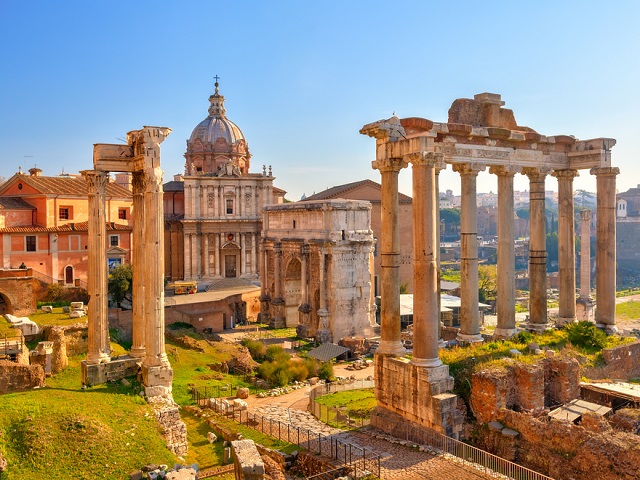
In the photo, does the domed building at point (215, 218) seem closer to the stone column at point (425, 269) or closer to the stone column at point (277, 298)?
the stone column at point (277, 298)

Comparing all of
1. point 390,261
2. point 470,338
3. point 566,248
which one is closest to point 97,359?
point 390,261

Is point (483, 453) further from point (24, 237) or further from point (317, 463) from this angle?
point (24, 237)

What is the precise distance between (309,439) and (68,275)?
87.7ft

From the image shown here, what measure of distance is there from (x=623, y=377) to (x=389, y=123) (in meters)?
10.4

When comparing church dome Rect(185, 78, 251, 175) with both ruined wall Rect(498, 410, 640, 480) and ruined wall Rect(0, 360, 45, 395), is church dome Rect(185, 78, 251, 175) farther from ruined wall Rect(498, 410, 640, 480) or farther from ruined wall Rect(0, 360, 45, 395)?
ruined wall Rect(498, 410, 640, 480)

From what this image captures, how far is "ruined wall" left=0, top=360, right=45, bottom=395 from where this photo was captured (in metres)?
17.0

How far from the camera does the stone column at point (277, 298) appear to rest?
4016 centimetres

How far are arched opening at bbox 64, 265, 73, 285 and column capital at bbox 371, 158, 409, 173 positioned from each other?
2724 cm

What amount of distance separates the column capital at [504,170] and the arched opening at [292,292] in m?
23.6

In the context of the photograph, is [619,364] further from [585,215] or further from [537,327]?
[585,215]

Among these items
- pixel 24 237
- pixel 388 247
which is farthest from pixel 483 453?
pixel 24 237

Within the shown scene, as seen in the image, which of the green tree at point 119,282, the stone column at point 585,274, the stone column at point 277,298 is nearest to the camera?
the green tree at point 119,282

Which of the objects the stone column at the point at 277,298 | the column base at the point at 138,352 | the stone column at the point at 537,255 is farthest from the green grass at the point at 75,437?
the stone column at the point at 277,298

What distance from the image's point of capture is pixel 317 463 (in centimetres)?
1360
